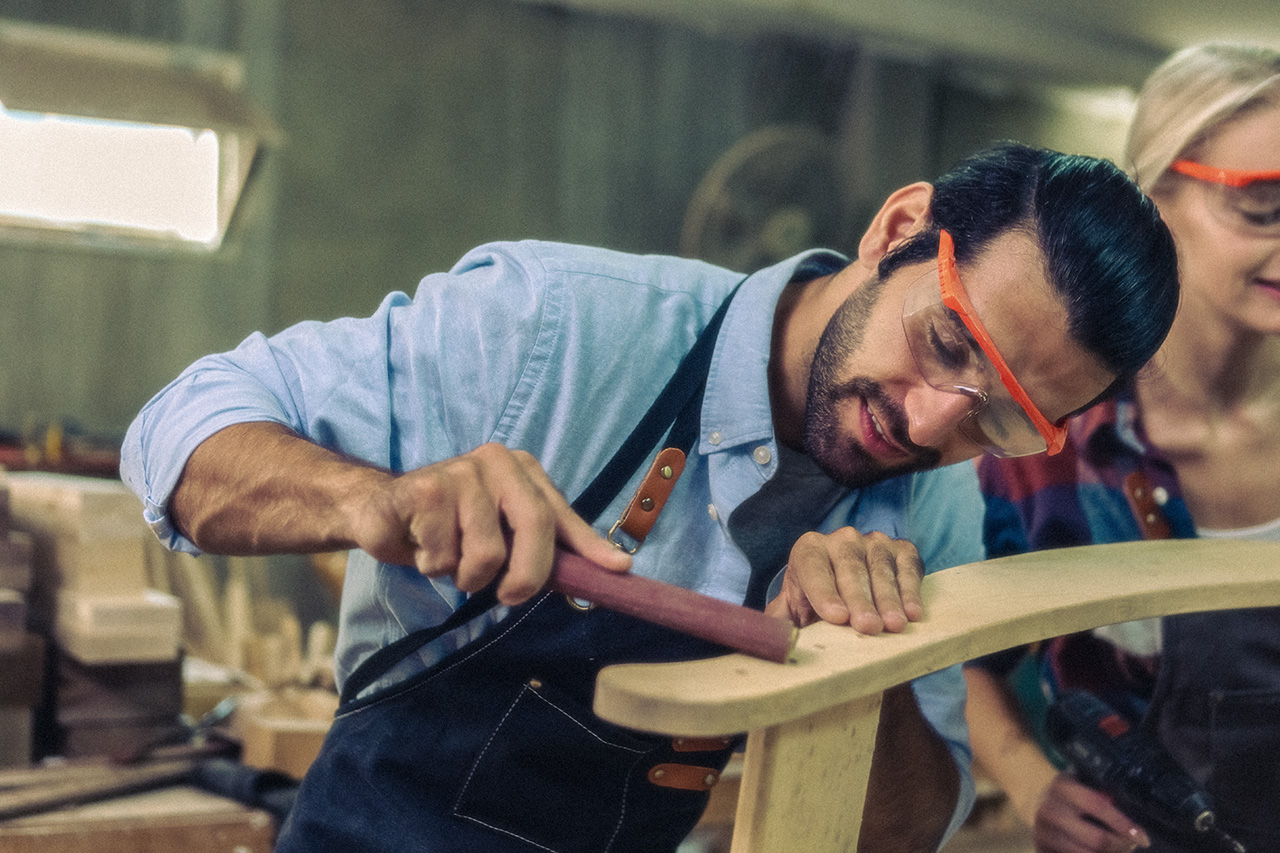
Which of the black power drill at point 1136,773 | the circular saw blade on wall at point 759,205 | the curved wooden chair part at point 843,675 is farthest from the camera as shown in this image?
the circular saw blade on wall at point 759,205

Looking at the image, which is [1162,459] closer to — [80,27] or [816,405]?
[816,405]

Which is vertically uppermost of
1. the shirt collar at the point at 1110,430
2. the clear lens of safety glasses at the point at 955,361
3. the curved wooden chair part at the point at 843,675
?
the clear lens of safety glasses at the point at 955,361

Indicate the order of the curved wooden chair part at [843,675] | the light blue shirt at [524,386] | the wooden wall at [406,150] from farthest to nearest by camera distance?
the wooden wall at [406,150] < the light blue shirt at [524,386] < the curved wooden chair part at [843,675]

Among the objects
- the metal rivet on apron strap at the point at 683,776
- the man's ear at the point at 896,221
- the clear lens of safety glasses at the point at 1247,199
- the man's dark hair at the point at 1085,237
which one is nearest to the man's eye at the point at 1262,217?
the clear lens of safety glasses at the point at 1247,199

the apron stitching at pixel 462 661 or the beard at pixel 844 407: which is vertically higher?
the beard at pixel 844 407

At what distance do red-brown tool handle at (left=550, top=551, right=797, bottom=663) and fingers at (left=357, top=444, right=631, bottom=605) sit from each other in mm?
20

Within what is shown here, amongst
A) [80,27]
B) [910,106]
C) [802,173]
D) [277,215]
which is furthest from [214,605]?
[910,106]

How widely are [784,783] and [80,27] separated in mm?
5305

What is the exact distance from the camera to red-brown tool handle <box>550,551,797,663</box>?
2.96ft

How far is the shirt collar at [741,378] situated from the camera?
145 cm

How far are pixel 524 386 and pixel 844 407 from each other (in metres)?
0.40

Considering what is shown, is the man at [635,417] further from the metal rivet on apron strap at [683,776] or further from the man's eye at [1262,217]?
the man's eye at [1262,217]

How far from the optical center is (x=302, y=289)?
5.71m

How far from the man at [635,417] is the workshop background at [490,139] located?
352 centimetres
